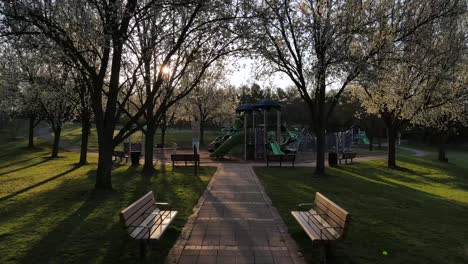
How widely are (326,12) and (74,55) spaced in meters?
9.48

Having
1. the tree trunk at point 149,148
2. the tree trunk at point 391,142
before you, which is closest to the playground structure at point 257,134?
the tree trunk at point 391,142

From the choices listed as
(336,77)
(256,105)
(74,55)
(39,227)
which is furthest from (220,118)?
(39,227)

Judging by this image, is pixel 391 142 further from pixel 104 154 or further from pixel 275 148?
pixel 104 154

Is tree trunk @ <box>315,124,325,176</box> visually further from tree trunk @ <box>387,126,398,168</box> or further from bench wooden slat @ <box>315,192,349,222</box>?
bench wooden slat @ <box>315,192,349,222</box>

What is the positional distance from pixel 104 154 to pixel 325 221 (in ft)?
24.4

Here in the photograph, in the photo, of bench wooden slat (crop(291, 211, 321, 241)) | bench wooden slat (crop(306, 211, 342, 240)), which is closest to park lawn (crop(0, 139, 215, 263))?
bench wooden slat (crop(291, 211, 321, 241))

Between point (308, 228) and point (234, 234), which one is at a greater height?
point (308, 228)

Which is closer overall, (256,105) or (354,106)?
(256,105)

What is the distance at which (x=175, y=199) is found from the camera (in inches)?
400

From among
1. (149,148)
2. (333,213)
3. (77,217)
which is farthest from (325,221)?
(149,148)

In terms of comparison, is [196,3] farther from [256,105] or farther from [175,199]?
→ [256,105]

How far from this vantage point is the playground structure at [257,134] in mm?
26562

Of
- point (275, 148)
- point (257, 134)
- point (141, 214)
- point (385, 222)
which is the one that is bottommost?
point (385, 222)

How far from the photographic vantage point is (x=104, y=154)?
37.5 feet
